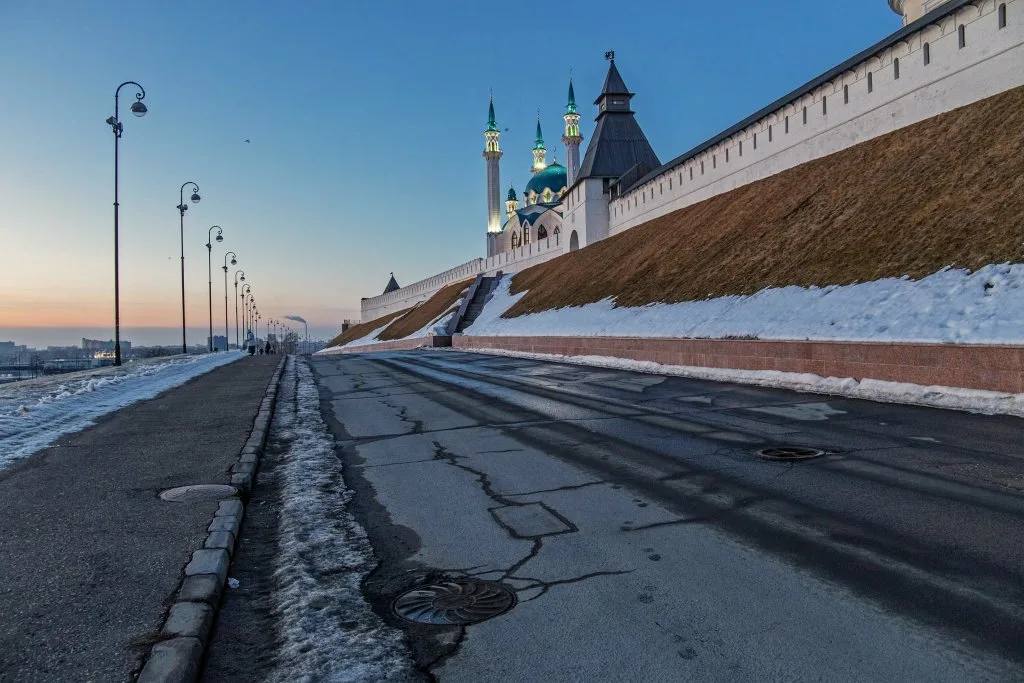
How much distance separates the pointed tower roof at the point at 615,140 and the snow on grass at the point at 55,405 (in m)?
44.2

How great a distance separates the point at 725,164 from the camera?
1462 inches

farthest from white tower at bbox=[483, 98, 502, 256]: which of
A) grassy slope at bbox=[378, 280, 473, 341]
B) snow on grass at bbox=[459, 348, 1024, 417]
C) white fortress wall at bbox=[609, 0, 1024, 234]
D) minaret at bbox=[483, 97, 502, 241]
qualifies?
snow on grass at bbox=[459, 348, 1024, 417]

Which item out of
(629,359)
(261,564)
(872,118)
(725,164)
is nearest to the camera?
(261,564)

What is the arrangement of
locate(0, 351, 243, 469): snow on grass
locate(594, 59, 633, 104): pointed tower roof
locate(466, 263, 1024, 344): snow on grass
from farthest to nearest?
1. locate(594, 59, 633, 104): pointed tower roof
2. locate(466, 263, 1024, 344): snow on grass
3. locate(0, 351, 243, 469): snow on grass

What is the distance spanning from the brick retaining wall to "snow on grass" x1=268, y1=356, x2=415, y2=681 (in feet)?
31.2

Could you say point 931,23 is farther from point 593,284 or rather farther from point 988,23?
point 593,284

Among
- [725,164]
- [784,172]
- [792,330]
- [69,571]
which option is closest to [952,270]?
[792,330]

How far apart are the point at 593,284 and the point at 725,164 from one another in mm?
9825

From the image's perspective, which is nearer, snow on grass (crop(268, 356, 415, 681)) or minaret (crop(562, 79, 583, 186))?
snow on grass (crop(268, 356, 415, 681))

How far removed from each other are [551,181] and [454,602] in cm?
12405

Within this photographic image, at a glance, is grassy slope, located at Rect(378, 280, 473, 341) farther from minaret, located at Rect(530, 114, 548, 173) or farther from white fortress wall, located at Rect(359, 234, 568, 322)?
minaret, located at Rect(530, 114, 548, 173)

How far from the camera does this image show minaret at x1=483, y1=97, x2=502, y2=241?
399ft

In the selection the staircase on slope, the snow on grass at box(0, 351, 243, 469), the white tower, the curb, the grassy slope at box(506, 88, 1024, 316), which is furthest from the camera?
the white tower

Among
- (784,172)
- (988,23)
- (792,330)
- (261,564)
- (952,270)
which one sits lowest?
(261,564)
